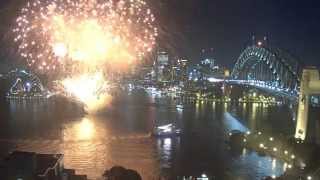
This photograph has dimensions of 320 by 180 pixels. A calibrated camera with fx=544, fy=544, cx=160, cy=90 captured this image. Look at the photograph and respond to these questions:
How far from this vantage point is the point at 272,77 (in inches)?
1249

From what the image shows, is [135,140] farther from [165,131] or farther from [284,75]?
[284,75]

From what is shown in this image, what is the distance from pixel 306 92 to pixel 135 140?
6542 mm

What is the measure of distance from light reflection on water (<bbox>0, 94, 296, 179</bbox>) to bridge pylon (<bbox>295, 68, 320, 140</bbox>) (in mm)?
1321

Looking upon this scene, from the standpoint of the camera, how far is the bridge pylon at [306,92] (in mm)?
15469

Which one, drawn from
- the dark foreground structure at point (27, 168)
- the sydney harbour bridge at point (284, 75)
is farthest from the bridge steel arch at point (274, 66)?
the dark foreground structure at point (27, 168)

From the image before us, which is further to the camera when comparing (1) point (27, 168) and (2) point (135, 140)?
(2) point (135, 140)

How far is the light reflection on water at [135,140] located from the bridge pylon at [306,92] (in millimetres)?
1321

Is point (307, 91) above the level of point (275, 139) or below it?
above

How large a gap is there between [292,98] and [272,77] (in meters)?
9.87

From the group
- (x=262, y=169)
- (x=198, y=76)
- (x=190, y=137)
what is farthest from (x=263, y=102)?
(x=262, y=169)

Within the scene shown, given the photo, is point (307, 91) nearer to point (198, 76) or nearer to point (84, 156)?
point (84, 156)

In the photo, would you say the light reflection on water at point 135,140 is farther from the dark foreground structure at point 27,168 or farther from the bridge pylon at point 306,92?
the dark foreground structure at point 27,168

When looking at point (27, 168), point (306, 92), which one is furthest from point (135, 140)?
point (27, 168)

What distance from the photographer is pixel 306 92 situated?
15.7 m
